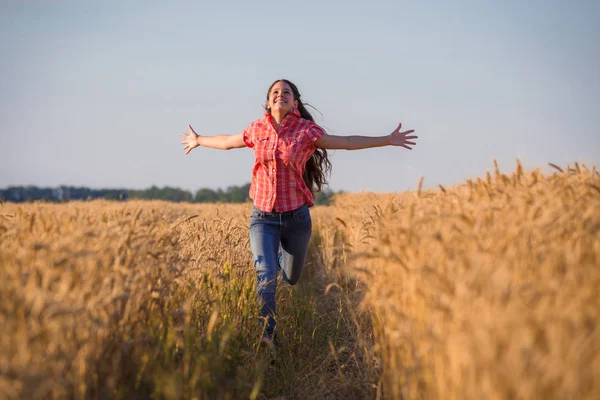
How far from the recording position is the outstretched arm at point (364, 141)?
176 inches

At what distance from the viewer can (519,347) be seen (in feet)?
5.86

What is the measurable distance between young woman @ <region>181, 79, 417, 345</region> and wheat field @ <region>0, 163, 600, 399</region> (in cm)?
69

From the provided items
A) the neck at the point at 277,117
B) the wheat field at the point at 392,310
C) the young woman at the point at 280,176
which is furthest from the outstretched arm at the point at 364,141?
the wheat field at the point at 392,310

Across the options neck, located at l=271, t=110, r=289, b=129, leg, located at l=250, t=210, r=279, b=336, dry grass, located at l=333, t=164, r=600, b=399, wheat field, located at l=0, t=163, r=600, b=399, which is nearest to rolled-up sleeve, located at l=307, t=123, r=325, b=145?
neck, located at l=271, t=110, r=289, b=129

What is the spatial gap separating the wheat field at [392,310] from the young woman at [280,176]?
694mm

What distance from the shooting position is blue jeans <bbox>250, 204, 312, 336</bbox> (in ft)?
14.4

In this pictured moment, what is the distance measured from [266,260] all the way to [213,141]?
1.61 meters

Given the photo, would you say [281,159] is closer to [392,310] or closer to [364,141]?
[364,141]

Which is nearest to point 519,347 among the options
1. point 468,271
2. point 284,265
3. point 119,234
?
point 468,271

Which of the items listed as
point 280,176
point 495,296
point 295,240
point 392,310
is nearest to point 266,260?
point 295,240

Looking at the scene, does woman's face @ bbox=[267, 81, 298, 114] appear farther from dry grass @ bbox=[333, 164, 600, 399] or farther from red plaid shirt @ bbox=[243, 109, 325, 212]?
dry grass @ bbox=[333, 164, 600, 399]

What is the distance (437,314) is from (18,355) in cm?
198

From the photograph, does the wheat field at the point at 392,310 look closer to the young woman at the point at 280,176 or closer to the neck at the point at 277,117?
the young woman at the point at 280,176

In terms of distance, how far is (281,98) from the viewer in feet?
15.7
